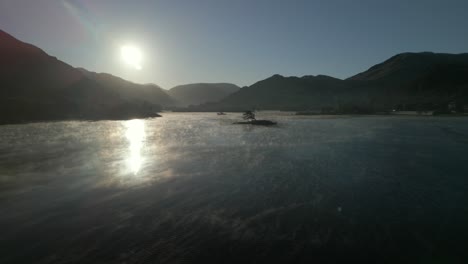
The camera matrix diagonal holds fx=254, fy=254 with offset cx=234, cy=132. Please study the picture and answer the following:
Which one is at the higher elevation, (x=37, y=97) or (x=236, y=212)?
(x=37, y=97)

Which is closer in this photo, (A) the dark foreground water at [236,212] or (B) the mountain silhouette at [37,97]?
(A) the dark foreground water at [236,212]

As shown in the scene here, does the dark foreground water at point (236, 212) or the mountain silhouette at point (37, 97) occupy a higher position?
the mountain silhouette at point (37, 97)

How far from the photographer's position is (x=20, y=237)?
481 inches

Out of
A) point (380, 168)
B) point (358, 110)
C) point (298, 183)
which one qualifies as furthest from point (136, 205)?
point (358, 110)

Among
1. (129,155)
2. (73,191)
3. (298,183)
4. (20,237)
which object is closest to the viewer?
(20,237)

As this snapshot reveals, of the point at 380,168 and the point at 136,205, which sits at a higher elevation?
the point at 136,205

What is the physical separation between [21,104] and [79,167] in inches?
4978

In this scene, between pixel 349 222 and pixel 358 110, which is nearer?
pixel 349 222

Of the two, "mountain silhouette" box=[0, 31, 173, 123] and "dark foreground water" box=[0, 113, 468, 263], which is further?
"mountain silhouette" box=[0, 31, 173, 123]

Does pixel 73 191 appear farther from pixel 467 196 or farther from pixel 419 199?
pixel 467 196

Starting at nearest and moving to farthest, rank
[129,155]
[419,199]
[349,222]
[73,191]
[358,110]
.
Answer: [349,222], [419,199], [73,191], [129,155], [358,110]

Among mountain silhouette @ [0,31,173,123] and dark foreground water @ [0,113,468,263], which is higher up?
mountain silhouette @ [0,31,173,123]

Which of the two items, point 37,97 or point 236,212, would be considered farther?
point 37,97

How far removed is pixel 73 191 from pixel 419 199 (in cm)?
2539
